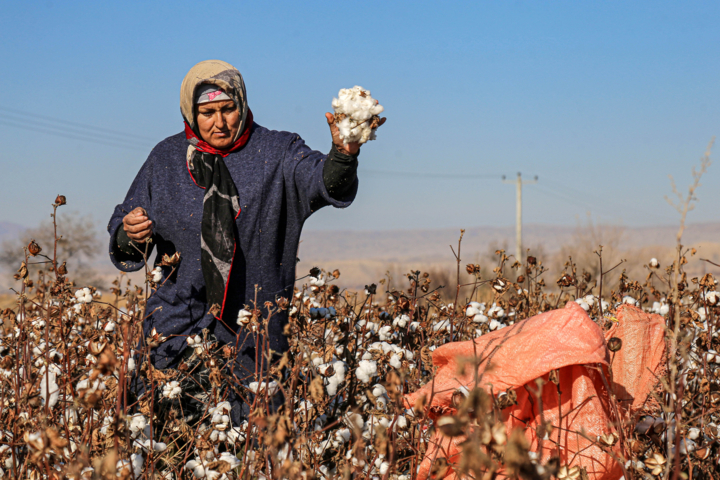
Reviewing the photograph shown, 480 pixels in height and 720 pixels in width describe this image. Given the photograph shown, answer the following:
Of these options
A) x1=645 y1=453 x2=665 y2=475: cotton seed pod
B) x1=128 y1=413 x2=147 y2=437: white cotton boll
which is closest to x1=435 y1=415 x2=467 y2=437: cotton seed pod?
x1=645 y1=453 x2=665 y2=475: cotton seed pod

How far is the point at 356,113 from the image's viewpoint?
6.32 ft

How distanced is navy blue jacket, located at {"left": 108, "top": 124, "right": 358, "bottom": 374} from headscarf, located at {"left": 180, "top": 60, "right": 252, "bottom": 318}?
59mm

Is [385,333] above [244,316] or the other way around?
the other way around

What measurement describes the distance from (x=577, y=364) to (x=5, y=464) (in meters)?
1.66

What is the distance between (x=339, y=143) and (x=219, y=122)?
77cm

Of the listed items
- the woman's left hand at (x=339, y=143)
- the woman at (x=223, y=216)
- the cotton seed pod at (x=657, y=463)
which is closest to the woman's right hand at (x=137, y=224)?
the woman at (x=223, y=216)

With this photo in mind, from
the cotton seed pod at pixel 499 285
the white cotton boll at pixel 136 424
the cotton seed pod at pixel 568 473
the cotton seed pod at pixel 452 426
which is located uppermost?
the cotton seed pod at pixel 499 285

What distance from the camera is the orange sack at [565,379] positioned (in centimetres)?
181

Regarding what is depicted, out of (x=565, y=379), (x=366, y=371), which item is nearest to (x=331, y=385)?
(x=366, y=371)

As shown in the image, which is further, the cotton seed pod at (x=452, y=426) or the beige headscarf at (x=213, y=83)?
the beige headscarf at (x=213, y=83)

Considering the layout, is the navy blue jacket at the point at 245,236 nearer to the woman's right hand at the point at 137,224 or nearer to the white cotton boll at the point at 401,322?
the woman's right hand at the point at 137,224

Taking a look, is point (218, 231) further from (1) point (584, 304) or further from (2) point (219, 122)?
Answer: (1) point (584, 304)

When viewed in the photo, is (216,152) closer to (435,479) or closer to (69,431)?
(69,431)

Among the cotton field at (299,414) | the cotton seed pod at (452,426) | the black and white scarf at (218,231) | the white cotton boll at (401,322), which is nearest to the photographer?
the cotton seed pod at (452,426)
